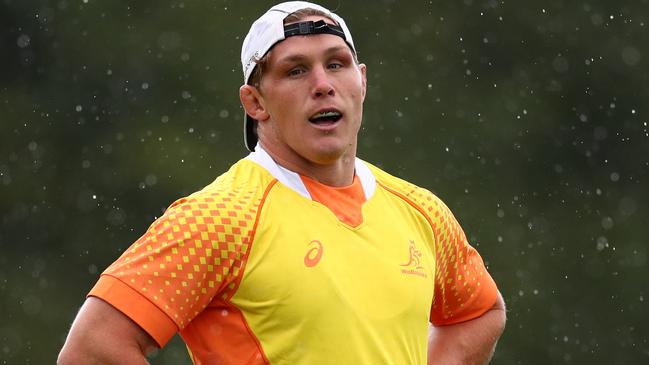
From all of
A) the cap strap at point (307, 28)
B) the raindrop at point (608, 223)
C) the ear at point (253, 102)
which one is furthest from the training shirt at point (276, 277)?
the raindrop at point (608, 223)

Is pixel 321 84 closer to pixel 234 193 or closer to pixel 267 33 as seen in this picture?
pixel 267 33

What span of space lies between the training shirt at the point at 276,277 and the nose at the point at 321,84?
0.23 meters

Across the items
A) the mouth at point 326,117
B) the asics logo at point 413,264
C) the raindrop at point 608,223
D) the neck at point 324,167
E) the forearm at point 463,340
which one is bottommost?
the raindrop at point 608,223

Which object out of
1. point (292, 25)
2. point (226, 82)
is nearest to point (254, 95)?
point (292, 25)

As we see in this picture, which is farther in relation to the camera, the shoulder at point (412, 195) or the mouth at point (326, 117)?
the shoulder at point (412, 195)

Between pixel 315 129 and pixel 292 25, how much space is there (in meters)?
0.29

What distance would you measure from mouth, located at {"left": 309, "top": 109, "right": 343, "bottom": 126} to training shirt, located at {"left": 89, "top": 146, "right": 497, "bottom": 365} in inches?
6.2

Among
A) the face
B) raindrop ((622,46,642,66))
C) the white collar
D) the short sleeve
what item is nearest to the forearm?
the white collar

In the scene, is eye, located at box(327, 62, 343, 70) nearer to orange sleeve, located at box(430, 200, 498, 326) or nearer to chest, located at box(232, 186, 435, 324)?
chest, located at box(232, 186, 435, 324)

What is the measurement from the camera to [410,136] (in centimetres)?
1465

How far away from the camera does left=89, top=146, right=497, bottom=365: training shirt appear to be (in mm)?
3693

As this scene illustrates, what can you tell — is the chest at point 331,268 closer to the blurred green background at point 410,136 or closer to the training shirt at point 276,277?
the training shirt at point 276,277

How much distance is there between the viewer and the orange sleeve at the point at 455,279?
4.28 metres

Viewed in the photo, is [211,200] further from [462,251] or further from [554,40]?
[554,40]
